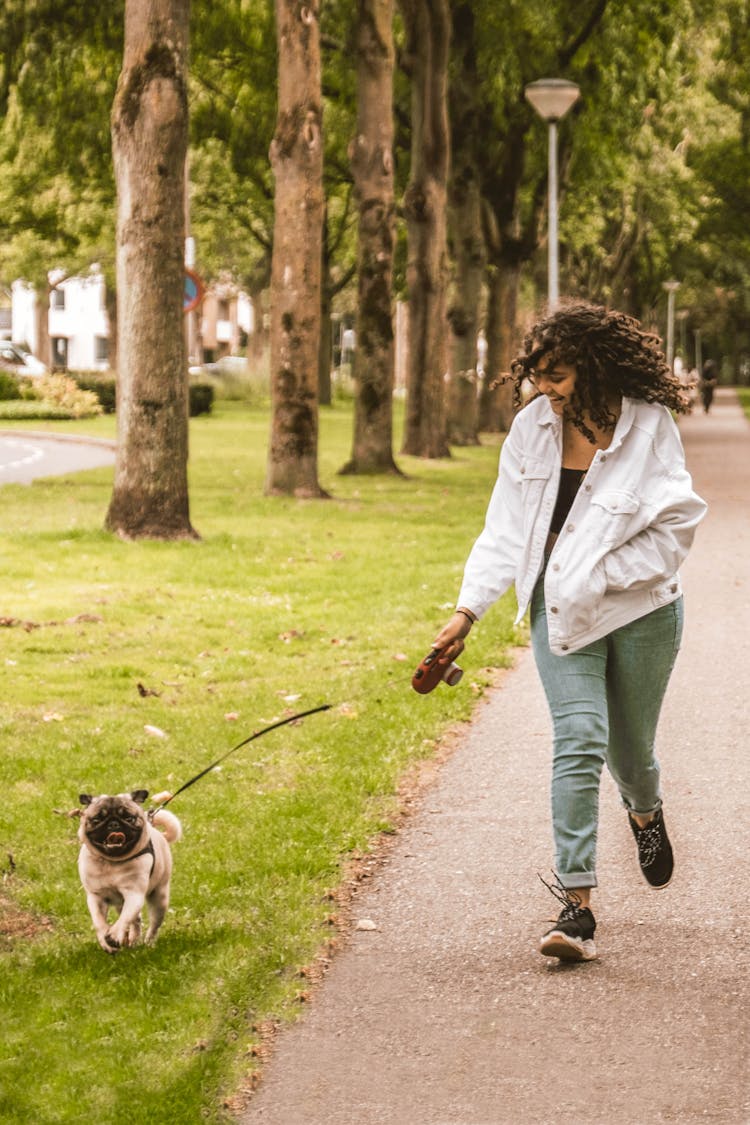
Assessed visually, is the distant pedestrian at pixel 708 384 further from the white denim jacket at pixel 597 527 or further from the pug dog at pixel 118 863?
the pug dog at pixel 118 863

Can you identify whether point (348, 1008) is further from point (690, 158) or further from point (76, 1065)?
point (690, 158)

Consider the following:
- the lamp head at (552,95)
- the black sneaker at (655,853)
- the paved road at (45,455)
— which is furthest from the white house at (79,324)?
the black sneaker at (655,853)

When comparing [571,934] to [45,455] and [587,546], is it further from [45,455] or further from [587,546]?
[45,455]

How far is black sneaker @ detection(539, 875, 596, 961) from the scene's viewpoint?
4.73 meters

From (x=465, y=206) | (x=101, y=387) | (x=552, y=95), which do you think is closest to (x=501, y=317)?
(x=465, y=206)

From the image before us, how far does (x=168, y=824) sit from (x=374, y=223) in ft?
59.1

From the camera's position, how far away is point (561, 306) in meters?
5.08

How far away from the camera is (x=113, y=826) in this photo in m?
4.60

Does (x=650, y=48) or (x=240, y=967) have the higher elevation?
(x=650, y=48)

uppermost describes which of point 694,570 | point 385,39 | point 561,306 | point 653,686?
point 385,39

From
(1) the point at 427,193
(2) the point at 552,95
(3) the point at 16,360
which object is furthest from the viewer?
(3) the point at 16,360

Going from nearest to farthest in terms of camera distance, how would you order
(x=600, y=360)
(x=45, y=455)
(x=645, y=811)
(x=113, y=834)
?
(x=113, y=834) < (x=600, y=360) < (x=645, y=811) < (x=45, y=455)

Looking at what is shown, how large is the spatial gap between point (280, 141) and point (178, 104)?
13.2ft

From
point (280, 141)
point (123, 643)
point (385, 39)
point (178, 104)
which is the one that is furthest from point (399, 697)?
point (385, 39)
